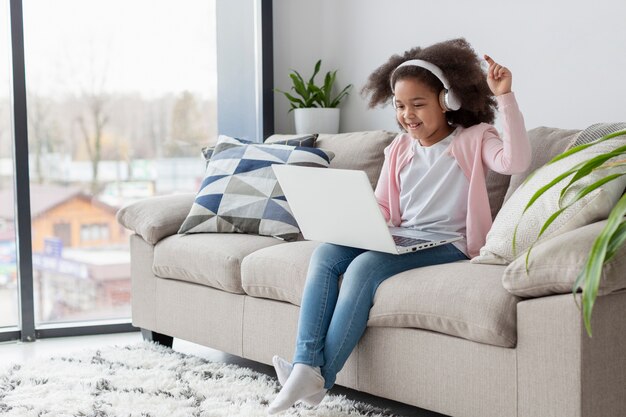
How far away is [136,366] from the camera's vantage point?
2.92 m

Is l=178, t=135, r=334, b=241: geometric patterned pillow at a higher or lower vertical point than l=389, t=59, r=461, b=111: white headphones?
lower

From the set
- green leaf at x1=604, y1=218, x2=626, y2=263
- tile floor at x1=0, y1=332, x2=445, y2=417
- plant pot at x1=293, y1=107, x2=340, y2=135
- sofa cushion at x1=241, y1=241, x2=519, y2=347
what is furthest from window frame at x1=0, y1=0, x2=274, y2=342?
green leaf at x1=604, y1=218, x2=626, y2=263

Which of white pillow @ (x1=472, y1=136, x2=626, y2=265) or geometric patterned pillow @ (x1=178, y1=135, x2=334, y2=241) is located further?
geometric patterned pillow @ (x1=178, y1=135, x2=334, y2=241)

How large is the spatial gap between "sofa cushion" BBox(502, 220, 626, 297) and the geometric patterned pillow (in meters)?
1.19

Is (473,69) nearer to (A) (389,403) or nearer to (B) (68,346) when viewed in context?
(A) (389,403)

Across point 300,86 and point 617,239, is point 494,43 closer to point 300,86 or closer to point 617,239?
point 300,86

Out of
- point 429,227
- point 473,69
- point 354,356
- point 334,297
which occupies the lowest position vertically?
point 354,356

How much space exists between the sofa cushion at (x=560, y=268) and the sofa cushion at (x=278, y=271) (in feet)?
2.43

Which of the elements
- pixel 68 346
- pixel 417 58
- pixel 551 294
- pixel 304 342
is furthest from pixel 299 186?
pixel 68 346

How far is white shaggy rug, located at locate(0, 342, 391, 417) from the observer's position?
2414mm

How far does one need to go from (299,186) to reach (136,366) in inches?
38.0

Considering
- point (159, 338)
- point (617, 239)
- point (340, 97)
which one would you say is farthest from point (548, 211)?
point (340, 97)

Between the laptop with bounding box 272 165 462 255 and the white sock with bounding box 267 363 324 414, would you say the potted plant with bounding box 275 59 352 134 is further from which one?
the white sock with bounding box 267 363 324 414

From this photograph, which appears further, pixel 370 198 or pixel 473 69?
pixel 473 69
